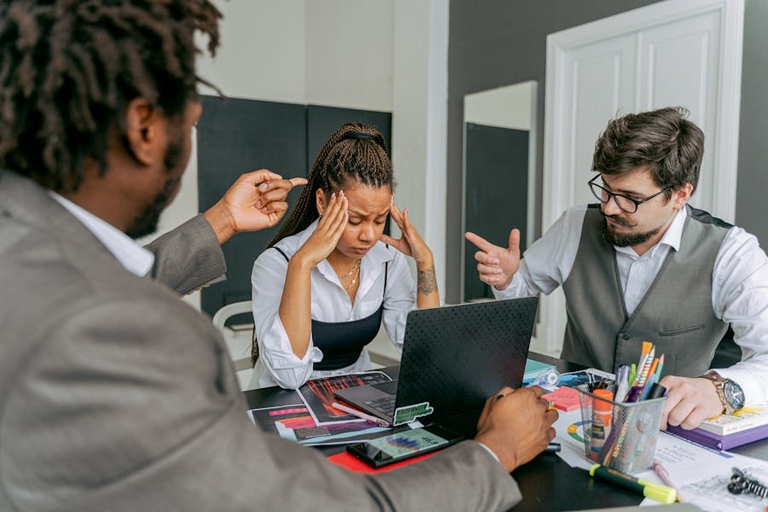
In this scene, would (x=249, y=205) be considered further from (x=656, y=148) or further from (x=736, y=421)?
(x=736, y=421)

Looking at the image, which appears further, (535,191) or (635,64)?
(535,191)

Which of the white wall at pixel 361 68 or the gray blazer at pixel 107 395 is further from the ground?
the white wall at pixel 361 68

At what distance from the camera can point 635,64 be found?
116 inches

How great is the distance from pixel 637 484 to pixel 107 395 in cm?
76

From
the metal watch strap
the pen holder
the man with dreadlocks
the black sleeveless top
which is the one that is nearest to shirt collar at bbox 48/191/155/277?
the man with dreadlocks

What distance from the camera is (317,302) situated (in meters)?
1.80

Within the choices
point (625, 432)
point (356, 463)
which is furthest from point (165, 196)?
point (625, 432)

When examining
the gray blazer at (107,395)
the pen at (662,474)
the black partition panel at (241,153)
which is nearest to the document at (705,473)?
the pen at (662,474)

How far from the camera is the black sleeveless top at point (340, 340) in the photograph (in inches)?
67.0

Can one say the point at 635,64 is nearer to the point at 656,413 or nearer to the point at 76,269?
the point at 656,413

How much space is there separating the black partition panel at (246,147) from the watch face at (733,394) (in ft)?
10.7

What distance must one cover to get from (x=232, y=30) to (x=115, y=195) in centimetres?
444

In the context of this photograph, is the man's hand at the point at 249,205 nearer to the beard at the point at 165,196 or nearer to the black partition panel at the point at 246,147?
the beard at the point at 165,196

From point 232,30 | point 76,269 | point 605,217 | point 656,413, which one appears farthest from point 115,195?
point 232,30
